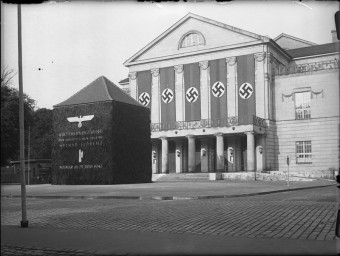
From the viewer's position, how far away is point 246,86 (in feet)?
165

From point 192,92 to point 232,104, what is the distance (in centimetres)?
538

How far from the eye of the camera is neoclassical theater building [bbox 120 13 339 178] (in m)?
47.4

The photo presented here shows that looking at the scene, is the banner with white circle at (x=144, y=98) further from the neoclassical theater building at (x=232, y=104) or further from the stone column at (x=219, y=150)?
the stone column at (x=219, y=150)

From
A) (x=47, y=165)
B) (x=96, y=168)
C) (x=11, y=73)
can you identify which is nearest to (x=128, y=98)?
(x=96, y=168)

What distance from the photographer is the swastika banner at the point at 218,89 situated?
51062mm

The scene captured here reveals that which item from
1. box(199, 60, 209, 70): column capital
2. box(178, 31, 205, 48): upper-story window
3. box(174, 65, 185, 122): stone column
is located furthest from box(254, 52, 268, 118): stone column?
box(174, 65, 185, 122): stone column

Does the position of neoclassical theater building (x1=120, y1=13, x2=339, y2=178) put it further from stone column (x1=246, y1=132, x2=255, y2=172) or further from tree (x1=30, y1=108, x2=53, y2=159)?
tree (x1=30, y1=108, x2=53, y2=159)

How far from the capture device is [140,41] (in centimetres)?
734

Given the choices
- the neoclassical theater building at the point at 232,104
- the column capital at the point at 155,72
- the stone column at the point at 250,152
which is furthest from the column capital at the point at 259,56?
the column capital at the point at 155,72

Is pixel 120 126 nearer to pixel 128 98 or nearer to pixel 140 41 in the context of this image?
pixel 128 98

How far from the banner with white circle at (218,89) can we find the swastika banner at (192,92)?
1899 millimetres

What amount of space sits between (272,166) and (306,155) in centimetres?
432

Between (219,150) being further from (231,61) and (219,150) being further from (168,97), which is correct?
(231,61)

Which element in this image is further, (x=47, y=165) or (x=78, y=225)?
(x=47, y=165)
